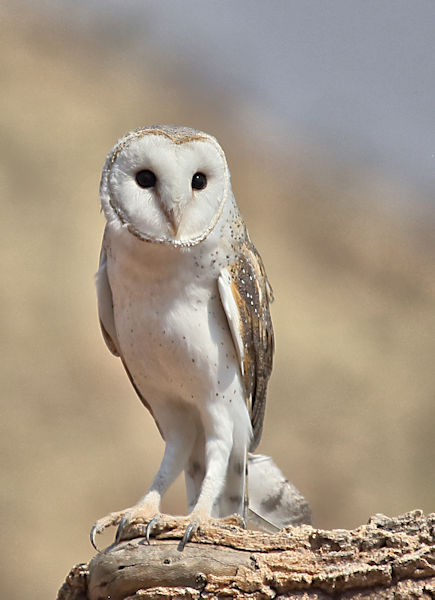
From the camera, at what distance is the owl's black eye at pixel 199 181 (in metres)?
2.71

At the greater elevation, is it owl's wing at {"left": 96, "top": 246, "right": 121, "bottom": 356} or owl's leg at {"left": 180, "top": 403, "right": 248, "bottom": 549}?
owl's wing at {"left": 96, "top": 246, "right": 121, "bottom": 356}

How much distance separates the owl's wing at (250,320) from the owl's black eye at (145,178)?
33 cm

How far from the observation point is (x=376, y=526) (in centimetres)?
229

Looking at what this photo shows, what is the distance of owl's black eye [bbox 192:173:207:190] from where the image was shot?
2.71 meters

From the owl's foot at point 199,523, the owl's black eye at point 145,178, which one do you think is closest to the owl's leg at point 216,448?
the owl's foot at point 199,523

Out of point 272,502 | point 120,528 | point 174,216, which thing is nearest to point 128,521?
point 120,528

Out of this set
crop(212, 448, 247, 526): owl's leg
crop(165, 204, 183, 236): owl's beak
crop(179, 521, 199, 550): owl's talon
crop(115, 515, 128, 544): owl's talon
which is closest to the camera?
crop(179, 521, 199, 550): owl's talon

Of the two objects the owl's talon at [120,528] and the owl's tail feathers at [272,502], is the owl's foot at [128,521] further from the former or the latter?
the owl's tail feathers at [272,502]

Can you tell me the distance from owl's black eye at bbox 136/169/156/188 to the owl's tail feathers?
96 centimetres

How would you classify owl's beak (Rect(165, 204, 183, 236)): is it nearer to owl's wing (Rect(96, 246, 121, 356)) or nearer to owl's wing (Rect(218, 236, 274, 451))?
owl's wing (Rect(218, 236, 274, 451))

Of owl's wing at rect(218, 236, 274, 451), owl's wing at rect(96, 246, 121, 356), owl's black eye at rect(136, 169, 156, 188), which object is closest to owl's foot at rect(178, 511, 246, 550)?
owl's wing at rect(218, 236, 274, 451)

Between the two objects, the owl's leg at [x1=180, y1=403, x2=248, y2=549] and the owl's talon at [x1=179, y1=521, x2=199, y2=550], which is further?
the owl's leg at [x1=180, y1=403, x2=248, y2=549]

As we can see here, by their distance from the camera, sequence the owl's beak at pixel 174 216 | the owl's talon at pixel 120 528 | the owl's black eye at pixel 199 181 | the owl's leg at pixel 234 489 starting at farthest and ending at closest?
the owl's leg at pixel 234 489
the owl's black eye at pixel 199 181
the owl's beak at pixel 174 216
the owl's talon at pixel 120 528

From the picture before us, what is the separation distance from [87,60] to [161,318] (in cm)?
1215
